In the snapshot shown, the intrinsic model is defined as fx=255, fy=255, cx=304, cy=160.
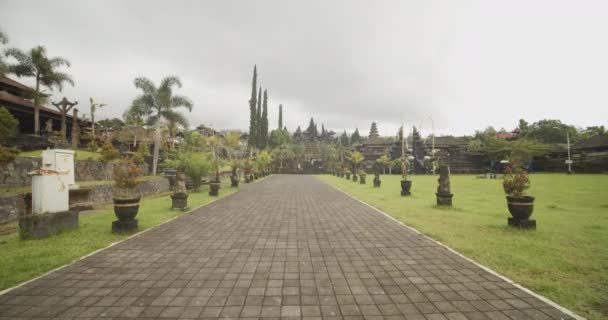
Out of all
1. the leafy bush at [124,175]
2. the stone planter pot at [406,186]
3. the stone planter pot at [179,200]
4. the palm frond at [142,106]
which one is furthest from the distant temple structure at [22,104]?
the stone planter pot at [406,186]

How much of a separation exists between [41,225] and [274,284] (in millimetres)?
6203

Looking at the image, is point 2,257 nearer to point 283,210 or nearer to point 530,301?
point 283,210

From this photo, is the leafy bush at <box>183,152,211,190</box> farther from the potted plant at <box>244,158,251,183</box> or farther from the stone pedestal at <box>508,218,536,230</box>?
the stone pedestal at <box>508,218,536,230</box>

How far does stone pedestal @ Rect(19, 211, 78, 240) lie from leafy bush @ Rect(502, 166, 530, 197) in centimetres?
A: 1158

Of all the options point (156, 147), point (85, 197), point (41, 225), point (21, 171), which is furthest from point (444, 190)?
point (156, 147)

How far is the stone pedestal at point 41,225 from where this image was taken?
232 inches

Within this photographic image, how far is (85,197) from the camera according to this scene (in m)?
12.4

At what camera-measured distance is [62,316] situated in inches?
115

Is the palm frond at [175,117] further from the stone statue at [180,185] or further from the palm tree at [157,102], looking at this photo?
the stone statue at [180,185]

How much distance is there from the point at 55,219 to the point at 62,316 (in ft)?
15.6

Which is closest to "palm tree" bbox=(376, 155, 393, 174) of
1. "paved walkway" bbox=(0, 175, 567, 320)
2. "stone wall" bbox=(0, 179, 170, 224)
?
A: "stone wall" bbox=(0, 179, 170, 224)

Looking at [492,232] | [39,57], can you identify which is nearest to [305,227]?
[492,232]

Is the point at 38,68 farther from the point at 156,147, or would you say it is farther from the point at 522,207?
the point at 522,207

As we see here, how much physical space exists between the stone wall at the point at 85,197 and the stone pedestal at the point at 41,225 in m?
2.63
